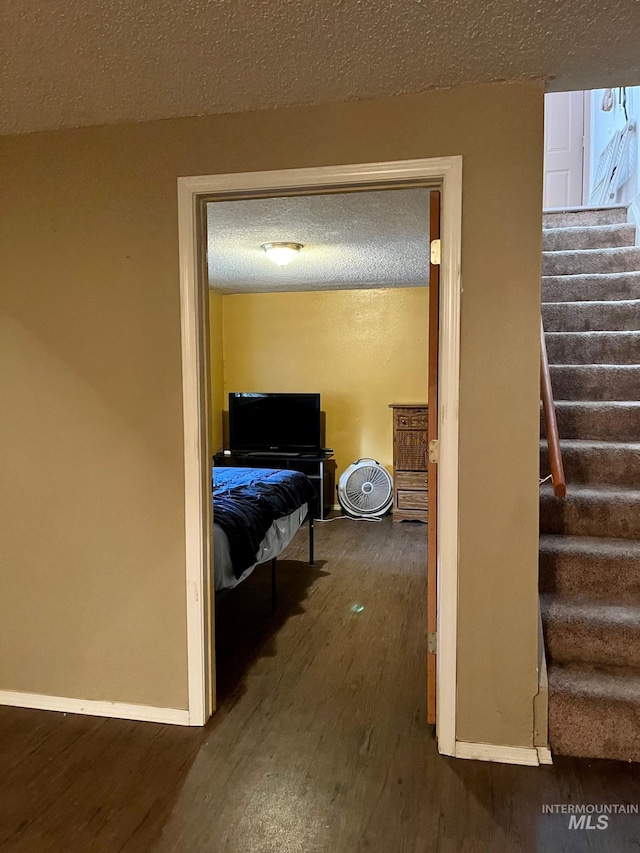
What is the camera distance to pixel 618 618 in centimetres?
212

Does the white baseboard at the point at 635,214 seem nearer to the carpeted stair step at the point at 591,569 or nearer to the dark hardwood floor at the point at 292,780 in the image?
the carpeted stair step at the point at 591,569

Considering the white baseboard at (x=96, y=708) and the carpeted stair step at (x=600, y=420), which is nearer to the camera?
the white baseboard at (x=96, y=708)

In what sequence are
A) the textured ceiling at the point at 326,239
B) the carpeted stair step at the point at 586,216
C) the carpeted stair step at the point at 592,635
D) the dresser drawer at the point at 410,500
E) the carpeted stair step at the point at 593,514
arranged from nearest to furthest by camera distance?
the carpeted stair step at the point at 592,635 → the carpeted stair step at the point at 593,514 → the textured ceiling at the point at 326,239 → the carpeted stair step at the point at 586,216 → the dresser drawer at the point at 410,500

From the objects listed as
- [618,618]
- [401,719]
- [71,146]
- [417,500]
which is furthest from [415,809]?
[417,500]

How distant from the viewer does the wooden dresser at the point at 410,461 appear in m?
5.29

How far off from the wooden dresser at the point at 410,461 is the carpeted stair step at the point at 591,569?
295 centimetres

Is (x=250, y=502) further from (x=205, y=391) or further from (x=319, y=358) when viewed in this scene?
(x=319, y=358)

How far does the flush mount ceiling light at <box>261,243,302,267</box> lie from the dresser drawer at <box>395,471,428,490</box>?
2.33 meters

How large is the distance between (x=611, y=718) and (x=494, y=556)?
26.4 inches

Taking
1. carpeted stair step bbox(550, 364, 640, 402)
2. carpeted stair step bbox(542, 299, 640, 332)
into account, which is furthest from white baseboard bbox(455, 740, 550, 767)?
carpeted stair step bbox(542, 299, 640, 332)

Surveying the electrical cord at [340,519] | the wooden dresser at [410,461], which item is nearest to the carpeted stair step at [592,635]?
the wooden dresser at [410,461]

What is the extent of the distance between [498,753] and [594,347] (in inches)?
87.4

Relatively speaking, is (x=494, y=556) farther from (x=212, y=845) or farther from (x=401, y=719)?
(x=212, y=845)

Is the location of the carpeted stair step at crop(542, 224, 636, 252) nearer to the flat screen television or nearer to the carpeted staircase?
the carpeted staircase
